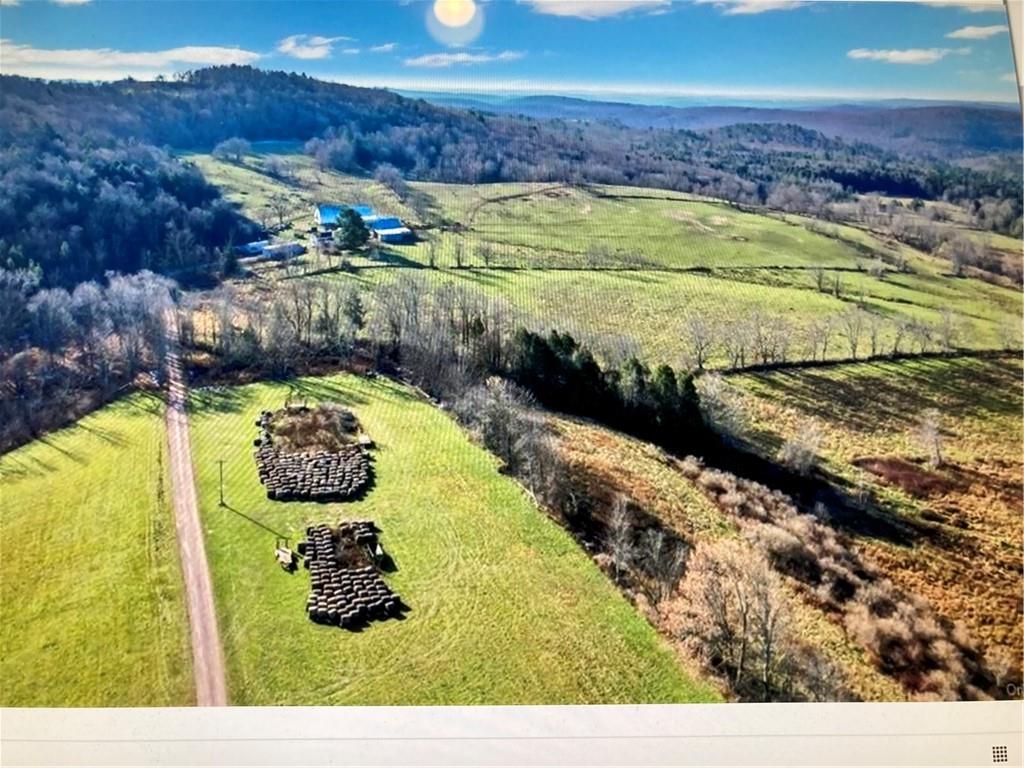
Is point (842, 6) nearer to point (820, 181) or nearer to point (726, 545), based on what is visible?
point (820, 181)

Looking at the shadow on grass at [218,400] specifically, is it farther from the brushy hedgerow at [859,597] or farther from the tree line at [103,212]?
the brushy hedgerow at [859,597]

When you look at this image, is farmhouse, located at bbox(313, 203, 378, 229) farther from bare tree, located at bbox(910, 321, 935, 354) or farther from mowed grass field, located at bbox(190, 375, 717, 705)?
bare tree, located at bbox(910, 321, 935, 354)

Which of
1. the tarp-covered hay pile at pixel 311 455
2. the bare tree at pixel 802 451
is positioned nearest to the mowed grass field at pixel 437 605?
the tarp-covered hay pile at pixel 311 455

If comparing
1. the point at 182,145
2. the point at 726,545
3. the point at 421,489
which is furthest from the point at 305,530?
the point at 182,145

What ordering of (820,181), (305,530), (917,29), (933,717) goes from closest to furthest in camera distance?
(933,717) → (305,530) → (917,29) → (820,181)

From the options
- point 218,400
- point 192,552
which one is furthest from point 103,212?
point 192,552
